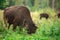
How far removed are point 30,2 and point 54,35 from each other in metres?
67.9

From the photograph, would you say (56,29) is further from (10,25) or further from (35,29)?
(10,25)

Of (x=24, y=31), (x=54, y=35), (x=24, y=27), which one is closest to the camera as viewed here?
(x=54, y=35)

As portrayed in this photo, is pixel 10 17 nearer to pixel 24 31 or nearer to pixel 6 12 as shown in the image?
pixel 6 12

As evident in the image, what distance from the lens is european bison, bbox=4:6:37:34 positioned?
14854 mm

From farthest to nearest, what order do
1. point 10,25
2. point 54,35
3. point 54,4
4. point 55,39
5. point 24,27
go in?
point 54,4, point 10,25, point 24,27, point 54,35, point 55,39

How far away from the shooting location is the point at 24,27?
48.0ft

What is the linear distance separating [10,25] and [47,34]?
12.9 feet

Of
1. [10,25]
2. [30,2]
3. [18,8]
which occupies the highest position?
[18,8]

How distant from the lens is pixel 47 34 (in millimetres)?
12664

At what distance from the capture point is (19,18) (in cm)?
1507

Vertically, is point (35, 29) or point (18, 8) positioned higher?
point (18, 8)

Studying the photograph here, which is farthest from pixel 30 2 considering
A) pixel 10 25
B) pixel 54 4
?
pixel 10 25

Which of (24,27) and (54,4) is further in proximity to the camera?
(54,4)

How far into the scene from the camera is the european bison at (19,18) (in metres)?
14.9
